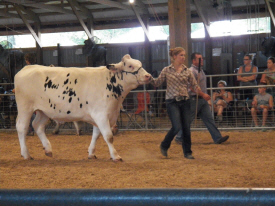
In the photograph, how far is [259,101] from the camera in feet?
32.5

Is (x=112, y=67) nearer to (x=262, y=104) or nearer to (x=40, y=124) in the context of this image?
(x=40, y=124)

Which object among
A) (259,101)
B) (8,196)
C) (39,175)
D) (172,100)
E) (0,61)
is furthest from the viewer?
(0,61)

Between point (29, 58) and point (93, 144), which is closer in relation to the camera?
point (93, 144)

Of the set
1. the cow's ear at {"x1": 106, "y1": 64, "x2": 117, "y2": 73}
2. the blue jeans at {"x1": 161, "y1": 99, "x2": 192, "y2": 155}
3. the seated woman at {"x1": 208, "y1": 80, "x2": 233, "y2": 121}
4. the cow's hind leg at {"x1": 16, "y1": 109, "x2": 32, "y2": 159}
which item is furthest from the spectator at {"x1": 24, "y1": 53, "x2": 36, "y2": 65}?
the seated woman at {"x1": 208, "y1": 80, "x2": 233, "y2": 121}

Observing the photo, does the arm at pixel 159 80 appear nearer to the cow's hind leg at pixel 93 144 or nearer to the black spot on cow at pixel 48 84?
the cow's hind leg at pixel 93 144

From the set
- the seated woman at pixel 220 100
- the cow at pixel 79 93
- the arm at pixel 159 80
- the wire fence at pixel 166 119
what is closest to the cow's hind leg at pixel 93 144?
the cow at pixel 79 93

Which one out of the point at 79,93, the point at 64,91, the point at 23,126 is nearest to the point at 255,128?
the point at 79,93

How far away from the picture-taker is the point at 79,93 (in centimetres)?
615

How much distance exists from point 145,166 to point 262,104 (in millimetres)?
5207

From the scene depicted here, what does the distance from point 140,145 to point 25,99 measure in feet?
8.49

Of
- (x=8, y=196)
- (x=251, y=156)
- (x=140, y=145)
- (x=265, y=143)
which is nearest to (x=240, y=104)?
(x=265, y=143)

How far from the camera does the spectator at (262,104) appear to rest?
966 centimetres

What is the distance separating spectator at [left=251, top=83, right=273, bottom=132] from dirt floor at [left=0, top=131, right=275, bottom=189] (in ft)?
3.28

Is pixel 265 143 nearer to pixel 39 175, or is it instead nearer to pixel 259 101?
pixel 259 101
